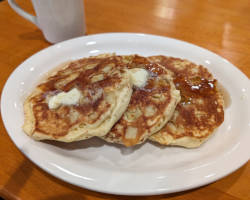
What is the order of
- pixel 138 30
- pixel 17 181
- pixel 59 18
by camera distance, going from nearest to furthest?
1. pixel 17 181
2. pixel 59 18
3. pixel 138 30

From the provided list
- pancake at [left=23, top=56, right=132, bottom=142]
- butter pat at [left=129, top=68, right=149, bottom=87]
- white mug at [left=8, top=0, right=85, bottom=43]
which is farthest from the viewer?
white mug at [left=8, top=0, right=85, bottom=43]

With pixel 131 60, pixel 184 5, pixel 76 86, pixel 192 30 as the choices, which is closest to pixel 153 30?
pixel 192 30

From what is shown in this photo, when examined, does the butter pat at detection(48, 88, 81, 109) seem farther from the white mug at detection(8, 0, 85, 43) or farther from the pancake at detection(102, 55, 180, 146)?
the white mug at detection(8, 0, 85, 43)

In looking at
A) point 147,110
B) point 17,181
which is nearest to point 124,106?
point 147,110

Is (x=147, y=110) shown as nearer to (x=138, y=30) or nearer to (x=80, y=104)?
(x=80, y=104)

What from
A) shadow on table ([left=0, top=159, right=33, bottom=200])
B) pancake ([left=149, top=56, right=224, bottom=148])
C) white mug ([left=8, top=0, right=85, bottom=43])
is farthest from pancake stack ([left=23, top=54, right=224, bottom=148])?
white mug ([left=8, top=0, right=85, bottom=43])

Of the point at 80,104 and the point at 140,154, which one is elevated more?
the point at 80,104

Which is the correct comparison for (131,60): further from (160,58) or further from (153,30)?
(153,30)
